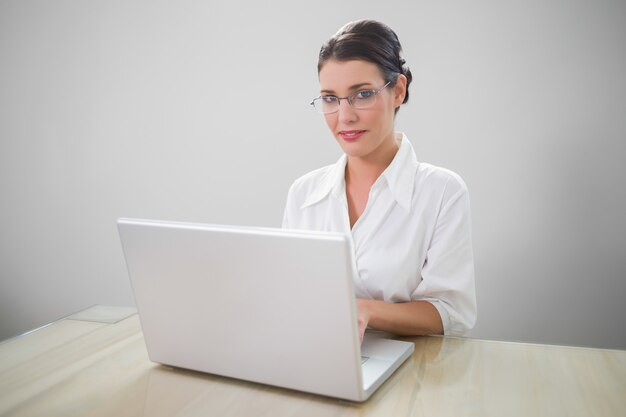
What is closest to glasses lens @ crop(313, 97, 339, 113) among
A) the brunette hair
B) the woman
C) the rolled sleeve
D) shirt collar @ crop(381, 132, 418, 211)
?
the woman

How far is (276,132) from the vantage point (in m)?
2.97

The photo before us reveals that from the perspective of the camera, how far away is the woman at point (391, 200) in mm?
1624

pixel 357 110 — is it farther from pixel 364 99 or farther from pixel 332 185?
pixel 332 185

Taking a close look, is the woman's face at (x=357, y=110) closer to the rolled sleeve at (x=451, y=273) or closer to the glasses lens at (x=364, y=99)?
the glasses lens at (x=364, y=99)

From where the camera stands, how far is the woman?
162cm

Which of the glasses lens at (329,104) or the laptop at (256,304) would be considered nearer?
the laptop at (256,304)

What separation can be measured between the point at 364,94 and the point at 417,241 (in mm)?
442

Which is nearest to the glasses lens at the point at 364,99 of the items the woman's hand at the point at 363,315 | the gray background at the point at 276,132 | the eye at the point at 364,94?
the eye at the point at 364,94

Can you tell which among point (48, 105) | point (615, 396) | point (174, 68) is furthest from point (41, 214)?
point (615, 396)

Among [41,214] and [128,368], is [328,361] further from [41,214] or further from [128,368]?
[41,214]

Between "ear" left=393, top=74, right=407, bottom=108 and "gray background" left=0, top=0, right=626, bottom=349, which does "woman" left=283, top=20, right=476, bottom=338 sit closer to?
"ear" left=393, top=74, right=407, bottom=108

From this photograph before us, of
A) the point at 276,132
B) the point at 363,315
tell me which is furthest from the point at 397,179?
the point at 276,132

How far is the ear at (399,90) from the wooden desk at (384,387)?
2.42 ft

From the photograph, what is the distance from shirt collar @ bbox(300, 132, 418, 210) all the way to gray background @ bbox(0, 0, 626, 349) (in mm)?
875
